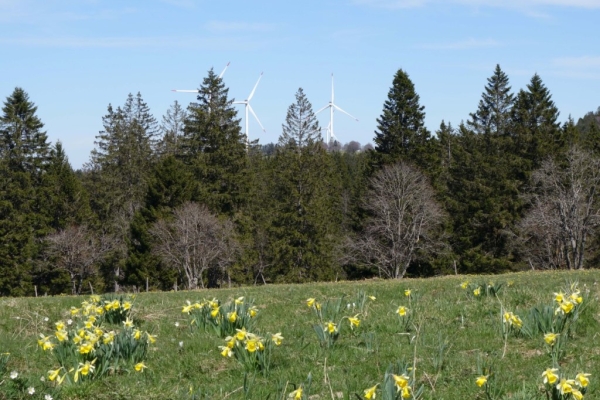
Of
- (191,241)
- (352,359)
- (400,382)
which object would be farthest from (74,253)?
(400,382)

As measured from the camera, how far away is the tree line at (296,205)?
53.9 meters

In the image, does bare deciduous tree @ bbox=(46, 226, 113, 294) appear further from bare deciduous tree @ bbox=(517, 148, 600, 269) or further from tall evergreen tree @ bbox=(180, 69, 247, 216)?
bare deciduous tree @ bbox=(517, 148, 600, 269)

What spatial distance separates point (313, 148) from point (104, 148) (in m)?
22.5

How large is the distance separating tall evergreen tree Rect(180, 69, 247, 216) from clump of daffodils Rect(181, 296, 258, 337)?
4950 centimetres

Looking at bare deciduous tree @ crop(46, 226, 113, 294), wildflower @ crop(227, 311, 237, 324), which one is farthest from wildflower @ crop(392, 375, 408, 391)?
bare deciduous tree @ crop(46, 226, 113, 294)

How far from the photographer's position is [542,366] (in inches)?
255

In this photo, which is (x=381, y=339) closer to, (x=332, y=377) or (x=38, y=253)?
(x=332, y=377)

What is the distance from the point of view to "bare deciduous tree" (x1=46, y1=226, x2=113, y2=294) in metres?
57.1

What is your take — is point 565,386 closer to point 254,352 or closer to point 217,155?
point 254,352

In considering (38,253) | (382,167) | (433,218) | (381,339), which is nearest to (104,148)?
(38,253)

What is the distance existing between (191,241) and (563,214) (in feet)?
93.5

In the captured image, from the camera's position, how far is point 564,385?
174 inches

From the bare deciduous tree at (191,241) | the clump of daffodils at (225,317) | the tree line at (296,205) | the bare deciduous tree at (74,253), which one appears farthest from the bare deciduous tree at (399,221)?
the clump of daffodils at (225,317)

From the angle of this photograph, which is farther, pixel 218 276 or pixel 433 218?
pixel 218 276
